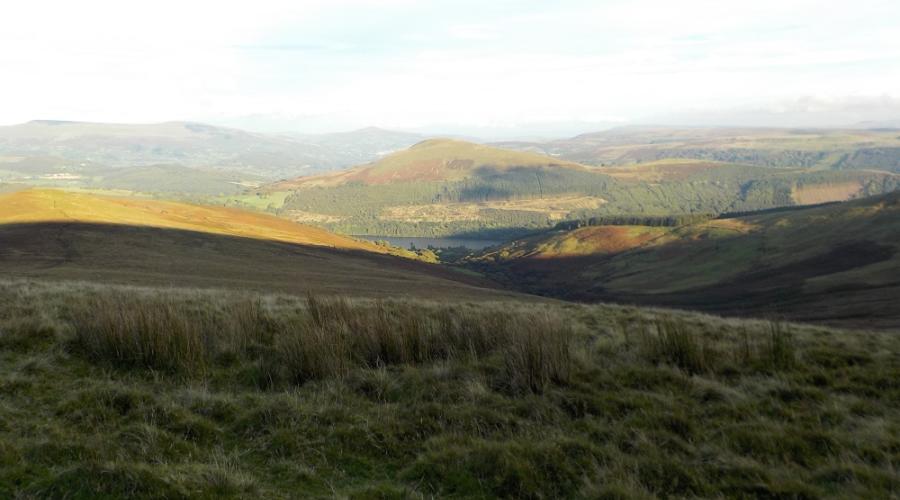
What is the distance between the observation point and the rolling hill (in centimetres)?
3122

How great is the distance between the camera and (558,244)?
506 ft

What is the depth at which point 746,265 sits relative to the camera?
93875 mm

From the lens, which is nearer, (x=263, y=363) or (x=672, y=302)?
(x=263, y=363)

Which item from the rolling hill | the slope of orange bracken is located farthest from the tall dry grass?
the slope of orange bracken

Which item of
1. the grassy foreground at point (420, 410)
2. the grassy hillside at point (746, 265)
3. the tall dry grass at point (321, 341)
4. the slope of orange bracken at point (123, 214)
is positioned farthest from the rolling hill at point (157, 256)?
the grassy hillside at point (746, 265)

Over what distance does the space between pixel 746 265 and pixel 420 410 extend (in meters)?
102

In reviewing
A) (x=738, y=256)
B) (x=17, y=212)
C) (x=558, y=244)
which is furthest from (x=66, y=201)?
(x=558, y=244)

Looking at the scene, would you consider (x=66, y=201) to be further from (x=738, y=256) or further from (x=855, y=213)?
(x=855, y=213)

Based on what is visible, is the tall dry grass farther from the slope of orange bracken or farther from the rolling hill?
the slope of orange bracken

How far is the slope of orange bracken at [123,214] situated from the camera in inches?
2189

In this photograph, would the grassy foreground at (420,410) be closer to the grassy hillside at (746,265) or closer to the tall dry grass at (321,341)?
the tall dry grass at (321,341)

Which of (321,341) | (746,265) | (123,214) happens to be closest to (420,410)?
(321,341)

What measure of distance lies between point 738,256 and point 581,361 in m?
106

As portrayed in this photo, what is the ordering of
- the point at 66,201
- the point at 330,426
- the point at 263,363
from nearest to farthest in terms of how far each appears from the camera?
the point at 330,426 < the point at 263,363 < the point at 66,201
